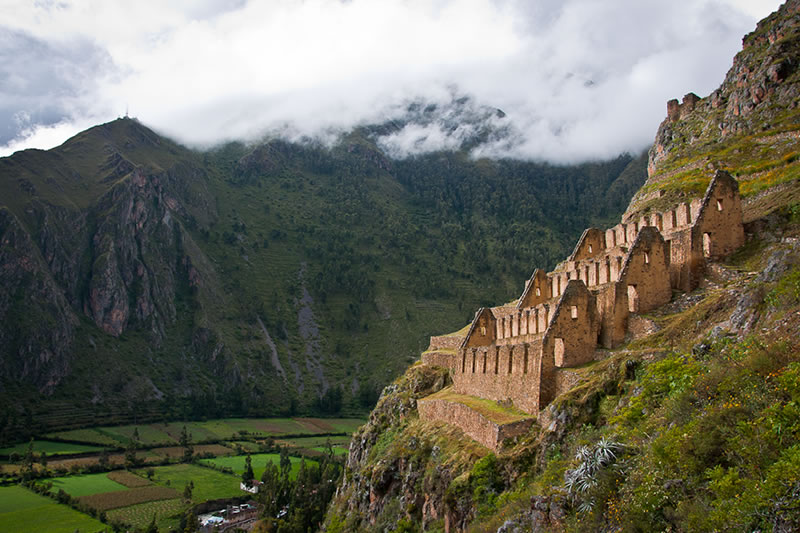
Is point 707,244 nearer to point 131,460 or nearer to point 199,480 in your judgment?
point 199,480

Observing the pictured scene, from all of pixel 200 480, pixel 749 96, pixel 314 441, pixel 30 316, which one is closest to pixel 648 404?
pixel 749 96

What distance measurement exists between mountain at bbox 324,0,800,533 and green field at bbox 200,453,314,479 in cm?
6220

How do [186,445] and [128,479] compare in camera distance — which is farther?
[186,445]

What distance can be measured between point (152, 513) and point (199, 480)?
1604 cm

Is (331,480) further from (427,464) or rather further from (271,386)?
(271,386)

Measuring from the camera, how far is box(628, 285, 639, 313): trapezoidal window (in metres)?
28.4

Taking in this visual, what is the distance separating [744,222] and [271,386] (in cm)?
16327

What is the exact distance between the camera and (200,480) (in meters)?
106

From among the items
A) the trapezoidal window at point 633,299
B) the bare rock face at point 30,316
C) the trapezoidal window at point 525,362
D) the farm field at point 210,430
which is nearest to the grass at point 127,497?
the farm field at point 210,430

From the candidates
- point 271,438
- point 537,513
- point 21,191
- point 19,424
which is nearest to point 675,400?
point 537,513

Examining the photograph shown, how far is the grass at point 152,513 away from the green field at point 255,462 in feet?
58.9

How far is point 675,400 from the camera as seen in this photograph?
1656 centimetres

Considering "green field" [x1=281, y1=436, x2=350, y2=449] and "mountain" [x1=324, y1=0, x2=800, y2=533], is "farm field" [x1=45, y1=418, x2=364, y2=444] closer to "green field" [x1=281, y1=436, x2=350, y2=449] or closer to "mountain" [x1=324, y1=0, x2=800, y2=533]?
"green field" [x1=281, y1=436, x2=350, y2=449]

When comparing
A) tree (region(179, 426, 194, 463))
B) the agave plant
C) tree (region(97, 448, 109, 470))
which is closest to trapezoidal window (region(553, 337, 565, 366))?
the agave plant
